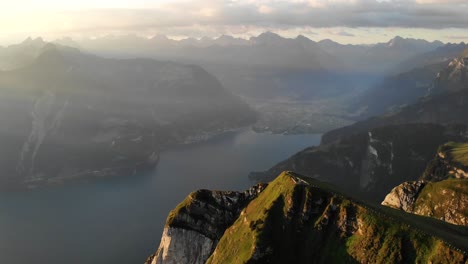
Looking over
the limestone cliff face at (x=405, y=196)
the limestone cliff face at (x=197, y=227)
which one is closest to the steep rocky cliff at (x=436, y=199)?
the limestone cliff face at (x=405, y=196)

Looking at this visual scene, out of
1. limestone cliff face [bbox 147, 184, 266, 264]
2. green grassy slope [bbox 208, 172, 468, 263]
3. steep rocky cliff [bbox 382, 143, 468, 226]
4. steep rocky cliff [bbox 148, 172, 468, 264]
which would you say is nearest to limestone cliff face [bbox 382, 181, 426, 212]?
steep rocky cliff [bbox 382, 143, 468, 226]

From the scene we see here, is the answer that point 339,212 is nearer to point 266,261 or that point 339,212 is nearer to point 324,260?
point 324,260

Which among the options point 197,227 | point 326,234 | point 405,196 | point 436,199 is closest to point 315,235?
point 326,234

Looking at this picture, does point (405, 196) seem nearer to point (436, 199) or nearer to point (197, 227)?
point (436, 199)

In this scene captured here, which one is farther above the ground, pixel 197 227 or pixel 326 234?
pixel 326 234

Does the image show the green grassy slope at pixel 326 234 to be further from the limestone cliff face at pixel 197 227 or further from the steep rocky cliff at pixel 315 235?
the limestone cliff face at pixel 197 227

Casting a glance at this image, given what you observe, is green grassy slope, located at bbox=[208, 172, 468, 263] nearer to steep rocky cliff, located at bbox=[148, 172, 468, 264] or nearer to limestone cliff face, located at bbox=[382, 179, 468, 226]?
steep rocky cliff, located at bbox=[148, 172, 468, 264]
